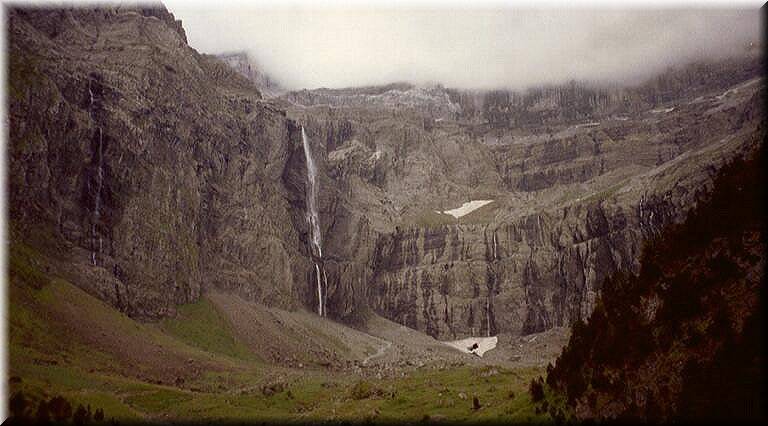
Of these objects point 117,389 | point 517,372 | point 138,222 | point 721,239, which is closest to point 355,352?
point 138,222

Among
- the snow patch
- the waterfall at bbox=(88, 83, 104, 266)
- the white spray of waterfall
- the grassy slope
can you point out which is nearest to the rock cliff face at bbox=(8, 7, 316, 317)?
the waterfall at bbox=(88, 83, 104, 266)

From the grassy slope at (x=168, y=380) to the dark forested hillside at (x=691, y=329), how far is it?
6.08 m

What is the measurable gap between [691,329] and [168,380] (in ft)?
231

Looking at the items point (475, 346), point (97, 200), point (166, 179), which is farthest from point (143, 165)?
point (475, 346)

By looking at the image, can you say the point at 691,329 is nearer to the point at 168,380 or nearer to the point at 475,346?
the point at 168,380

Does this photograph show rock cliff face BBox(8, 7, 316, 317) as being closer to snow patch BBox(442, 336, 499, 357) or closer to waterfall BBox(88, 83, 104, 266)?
waterfall BBox(88, 83, 104, 266)

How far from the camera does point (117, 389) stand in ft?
228

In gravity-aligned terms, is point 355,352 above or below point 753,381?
below

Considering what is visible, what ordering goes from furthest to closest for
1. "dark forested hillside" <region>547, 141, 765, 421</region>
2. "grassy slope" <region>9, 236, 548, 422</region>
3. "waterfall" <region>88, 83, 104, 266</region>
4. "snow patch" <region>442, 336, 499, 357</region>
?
"snow patch" <region>442, 336, 499, 357</region> < "waterfall" <region>88, 83, 104, 266</region> < "grassy slope" <region>9, 236, 548, 422</region> < "dark forested hillside" <region>547, 141, 765, 421</region>

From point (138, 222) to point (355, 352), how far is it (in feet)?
182

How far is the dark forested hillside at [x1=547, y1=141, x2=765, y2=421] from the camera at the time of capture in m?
30.5

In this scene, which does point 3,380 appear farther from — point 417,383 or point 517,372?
point 517,372

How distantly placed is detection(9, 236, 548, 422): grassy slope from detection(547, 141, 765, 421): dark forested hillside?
20.0 ft

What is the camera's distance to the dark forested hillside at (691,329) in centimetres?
3050
